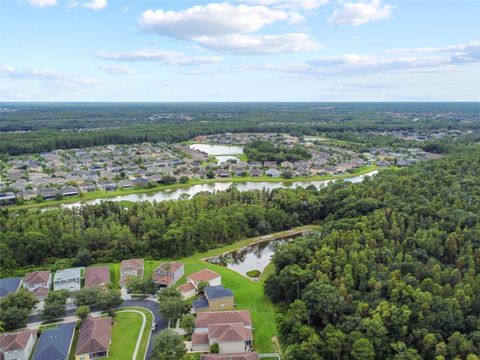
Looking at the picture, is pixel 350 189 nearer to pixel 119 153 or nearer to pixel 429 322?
pixel 429 322

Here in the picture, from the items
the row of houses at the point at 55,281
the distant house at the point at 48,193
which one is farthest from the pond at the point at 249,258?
the distant house at the point at 48,193

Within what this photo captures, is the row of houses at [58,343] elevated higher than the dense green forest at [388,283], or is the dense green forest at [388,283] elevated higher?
the dense green forest at [388,283]

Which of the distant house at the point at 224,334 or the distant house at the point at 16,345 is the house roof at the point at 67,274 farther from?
the distant house at the point at 224,334

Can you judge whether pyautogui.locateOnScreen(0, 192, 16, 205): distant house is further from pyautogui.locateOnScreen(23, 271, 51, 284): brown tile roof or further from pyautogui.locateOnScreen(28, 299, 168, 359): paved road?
pyautogui.locateOnScreen(28, 299, 168, 359): paved road

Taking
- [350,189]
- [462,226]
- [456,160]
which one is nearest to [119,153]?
[350,189]

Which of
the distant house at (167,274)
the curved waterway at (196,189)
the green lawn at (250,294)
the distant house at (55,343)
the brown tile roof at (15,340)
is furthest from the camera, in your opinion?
the curved waterway at (196,189)

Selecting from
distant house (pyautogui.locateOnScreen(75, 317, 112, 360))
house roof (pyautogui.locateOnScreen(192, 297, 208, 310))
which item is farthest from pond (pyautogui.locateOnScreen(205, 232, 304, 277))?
distant house (pyautogui.locateOnScreen(75, 317, 112, 360))
